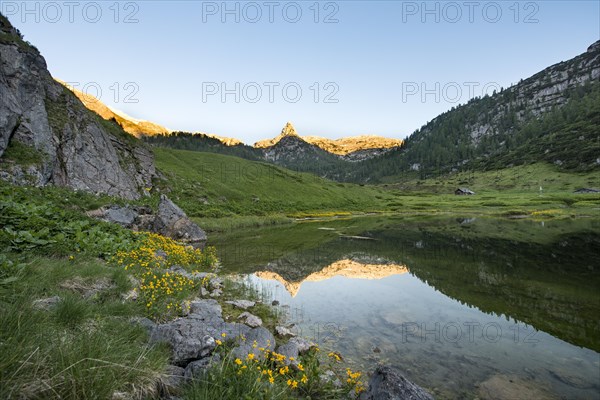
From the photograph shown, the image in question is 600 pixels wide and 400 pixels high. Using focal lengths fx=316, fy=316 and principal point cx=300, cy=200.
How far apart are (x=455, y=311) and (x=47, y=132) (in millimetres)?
45867

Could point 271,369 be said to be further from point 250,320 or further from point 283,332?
point 250,320

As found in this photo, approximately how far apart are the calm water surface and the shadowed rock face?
73.4 ft

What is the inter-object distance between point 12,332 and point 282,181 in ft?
354

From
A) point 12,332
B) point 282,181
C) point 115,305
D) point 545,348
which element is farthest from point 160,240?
point 282,181

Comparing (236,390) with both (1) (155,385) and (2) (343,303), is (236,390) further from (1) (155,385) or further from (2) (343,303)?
(2) (343,303)

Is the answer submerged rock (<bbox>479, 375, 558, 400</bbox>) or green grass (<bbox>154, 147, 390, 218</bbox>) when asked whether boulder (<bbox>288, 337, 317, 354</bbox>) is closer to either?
submerged rock (<bbox>479, 375, 558, 400</bbox>)

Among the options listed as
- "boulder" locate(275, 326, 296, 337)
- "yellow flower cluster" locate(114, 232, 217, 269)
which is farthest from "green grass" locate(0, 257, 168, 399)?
"yellow flower cluster" locate(114, 232, 217, 269)

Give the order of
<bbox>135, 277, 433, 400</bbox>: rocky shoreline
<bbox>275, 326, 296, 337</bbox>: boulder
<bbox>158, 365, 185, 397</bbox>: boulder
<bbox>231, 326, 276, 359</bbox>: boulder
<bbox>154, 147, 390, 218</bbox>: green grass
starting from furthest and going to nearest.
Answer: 1. <bbox>154, 147, 390, 218</bbox>: green grass
2. <bbox>275, 326, 296, 337</bbox>: boulder
3. <bbox>231, 326, 276, 359</bbox>: boulder
4. <bbox>135, 277, 433, 400</bbox>: rocky shoreline
5. <bbox>158, 365, 185, 397</bbox>: boulder

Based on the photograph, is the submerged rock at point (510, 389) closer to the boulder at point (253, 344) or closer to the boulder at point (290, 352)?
the boulder at point (290, 352)

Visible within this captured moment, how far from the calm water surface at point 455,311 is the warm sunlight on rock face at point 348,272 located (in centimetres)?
7

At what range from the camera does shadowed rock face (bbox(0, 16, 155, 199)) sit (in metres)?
32.5

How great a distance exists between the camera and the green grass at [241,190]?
67363 mm

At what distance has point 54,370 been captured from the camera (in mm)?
3518

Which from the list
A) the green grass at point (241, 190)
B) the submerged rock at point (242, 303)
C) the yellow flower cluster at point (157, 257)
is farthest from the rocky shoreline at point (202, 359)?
the green grass at point (241, 190)
